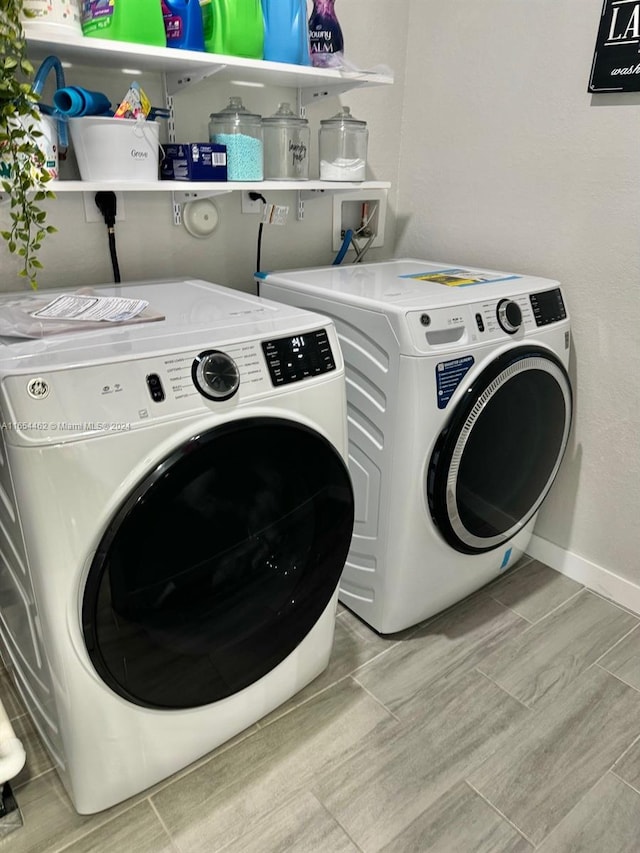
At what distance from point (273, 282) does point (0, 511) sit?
864mm

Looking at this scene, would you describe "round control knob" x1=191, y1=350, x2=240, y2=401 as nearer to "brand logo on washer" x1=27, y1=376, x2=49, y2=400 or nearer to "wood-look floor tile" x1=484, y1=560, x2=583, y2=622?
"brand logo on washer" x1=27, y1=376, x2=49, y2=400

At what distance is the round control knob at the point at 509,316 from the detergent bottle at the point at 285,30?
0.77 m

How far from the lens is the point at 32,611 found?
1.00 metres

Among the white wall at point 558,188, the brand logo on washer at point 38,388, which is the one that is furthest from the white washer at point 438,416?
the brand logo on washer at point 38,388

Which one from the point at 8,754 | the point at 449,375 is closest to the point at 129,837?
the point at 8,754

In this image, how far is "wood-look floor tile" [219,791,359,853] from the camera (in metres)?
1.12

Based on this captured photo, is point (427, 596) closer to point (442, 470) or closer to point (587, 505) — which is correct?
point (442, 470)

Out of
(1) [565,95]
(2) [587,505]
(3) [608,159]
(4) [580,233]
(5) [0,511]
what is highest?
(1) [565,95]

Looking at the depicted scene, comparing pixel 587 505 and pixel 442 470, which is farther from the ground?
pixel 442 470

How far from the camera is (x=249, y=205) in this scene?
5.69ft

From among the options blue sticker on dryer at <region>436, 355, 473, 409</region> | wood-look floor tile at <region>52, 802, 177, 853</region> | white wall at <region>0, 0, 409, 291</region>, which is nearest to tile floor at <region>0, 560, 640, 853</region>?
wood-look floor tile at <region>52, 802, 177, 853</region>

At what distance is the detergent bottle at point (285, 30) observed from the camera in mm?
1402

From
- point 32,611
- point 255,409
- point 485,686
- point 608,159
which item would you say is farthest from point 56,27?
point 485,686

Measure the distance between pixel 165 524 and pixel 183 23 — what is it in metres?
1.06
